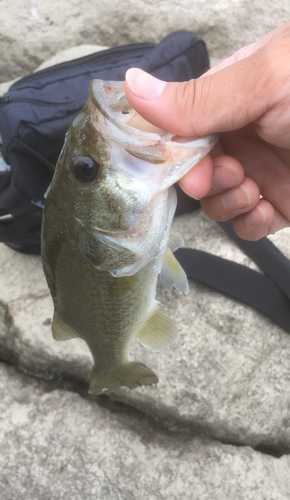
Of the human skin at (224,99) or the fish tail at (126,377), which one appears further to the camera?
the fish tail at (126,377)

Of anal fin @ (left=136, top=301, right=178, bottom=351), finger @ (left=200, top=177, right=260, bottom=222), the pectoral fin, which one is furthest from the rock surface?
the pectoral fin

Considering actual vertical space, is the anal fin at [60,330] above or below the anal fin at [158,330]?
below

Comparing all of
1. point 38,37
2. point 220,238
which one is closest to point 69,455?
point 220,238

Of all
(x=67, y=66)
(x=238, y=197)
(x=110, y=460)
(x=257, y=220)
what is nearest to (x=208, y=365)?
(x=110, y=460)

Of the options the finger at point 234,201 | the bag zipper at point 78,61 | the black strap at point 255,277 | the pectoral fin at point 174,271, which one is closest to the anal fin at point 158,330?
the pectoral fin at point 174,271

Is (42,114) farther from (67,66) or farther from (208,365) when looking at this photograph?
(208,365)

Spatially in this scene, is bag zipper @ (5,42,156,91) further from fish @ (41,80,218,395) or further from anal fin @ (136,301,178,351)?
anal fin @ (136,301,178,351)

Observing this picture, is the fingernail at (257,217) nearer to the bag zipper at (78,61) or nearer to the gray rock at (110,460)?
the gray rock at (110,460)
